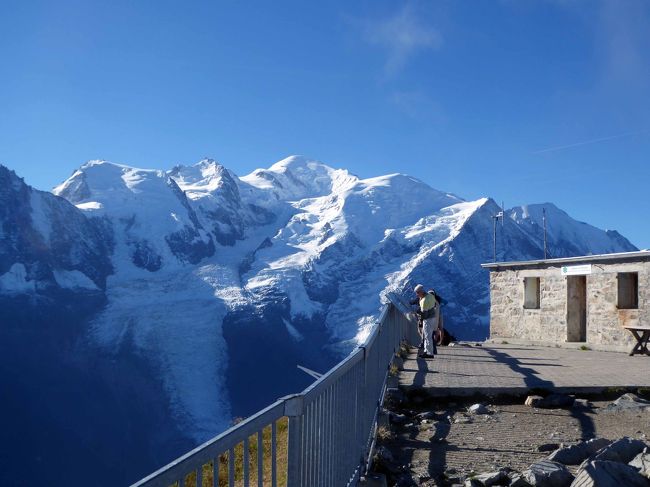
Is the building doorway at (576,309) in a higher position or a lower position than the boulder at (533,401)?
higher

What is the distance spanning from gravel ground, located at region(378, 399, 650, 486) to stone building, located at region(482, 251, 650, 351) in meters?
9.58

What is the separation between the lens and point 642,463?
172 inches

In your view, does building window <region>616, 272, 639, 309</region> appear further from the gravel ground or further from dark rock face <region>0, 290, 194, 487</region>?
dark rock face <region>0, 290, 194, 487</region>

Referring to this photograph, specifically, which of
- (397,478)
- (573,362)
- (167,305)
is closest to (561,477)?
(397,478)

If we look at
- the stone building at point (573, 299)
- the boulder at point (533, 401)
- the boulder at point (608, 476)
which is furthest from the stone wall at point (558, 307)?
the boulder at point (608, 476)

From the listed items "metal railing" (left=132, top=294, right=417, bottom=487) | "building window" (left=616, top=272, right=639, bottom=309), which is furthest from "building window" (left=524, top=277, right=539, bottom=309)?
"metal railing" (left=132, top=294, right=417, bottom=487)

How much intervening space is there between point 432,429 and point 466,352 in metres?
8.64

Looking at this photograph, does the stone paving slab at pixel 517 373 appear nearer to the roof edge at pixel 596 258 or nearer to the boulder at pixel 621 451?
the roof edge at pixel 596 258

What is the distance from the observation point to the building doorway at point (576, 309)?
62.4 feet

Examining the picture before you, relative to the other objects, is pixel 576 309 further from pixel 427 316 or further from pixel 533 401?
pixel 533 401

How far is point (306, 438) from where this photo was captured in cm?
351

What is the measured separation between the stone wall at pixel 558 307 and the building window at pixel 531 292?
133mm

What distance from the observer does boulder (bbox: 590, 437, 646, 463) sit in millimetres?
4691

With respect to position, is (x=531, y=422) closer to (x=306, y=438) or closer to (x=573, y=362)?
(x=306, y=438)
